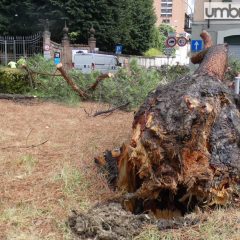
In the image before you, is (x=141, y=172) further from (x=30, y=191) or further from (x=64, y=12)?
(x=64, y=12)

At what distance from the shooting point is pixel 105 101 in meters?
9.66

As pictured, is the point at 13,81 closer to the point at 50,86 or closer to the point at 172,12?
the point at 50,86

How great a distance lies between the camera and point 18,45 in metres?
25.4

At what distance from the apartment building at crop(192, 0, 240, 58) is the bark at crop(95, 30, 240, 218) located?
1584 cm

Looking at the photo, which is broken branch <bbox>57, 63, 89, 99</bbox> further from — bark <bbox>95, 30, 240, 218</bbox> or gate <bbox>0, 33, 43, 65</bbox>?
gate <bbox>0, 33, 43, 65</bbox>

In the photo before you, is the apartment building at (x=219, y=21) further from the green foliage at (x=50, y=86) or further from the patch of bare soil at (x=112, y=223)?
the patch of bare soil at (x=112, y=223)

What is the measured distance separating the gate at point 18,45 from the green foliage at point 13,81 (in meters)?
14.3

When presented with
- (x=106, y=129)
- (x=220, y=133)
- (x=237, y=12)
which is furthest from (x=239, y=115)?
(x=237, y=12)

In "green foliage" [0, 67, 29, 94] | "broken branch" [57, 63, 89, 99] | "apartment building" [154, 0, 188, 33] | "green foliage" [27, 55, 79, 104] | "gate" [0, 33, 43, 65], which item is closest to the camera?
"broken branch" [57, 63, 89, 99]

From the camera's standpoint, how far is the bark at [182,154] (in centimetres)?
351

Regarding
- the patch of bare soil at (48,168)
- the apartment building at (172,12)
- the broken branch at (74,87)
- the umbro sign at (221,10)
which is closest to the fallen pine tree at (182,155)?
the patch of bare soil at (48,168)

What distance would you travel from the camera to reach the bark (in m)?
3.51

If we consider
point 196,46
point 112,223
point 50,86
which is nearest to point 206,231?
point 112,223

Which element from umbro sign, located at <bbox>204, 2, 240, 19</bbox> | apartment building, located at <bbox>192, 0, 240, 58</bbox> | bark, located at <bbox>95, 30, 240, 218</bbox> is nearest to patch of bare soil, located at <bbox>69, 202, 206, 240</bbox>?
bark, located at <bbox>95, 30, 240, 218</bbox>
